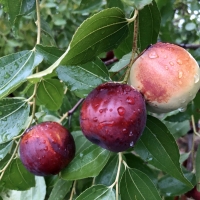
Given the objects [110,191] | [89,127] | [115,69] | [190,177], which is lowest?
[190,177]

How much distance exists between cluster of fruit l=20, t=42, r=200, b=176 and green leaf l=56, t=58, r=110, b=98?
0.19 m

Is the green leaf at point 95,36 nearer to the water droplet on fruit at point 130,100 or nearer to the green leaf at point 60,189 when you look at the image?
the water droplet on fruit at point 130,100

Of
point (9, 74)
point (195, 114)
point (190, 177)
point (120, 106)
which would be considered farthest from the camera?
point (195, 114)

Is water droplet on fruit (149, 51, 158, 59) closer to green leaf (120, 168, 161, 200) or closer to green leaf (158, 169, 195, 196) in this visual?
green leaf (120, 168, 161, 200)

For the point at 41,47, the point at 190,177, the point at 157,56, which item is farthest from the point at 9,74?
the point at 190,177

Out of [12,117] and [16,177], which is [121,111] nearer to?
[12,117]

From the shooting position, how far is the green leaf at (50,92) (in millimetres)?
1157

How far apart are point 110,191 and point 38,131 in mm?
283

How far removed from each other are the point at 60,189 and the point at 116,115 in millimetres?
591

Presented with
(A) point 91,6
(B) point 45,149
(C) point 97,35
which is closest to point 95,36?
(C) point 97,35

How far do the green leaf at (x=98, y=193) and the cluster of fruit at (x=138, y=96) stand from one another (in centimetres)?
27

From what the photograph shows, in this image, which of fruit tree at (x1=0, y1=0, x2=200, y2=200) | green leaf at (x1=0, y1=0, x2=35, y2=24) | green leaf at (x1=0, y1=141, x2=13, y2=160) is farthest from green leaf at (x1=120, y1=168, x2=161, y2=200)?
green leaf at (x1=0, y1=0, x2=35, y2=24)

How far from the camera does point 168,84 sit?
0.76m

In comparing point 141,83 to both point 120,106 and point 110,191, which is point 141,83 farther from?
point 110,191
